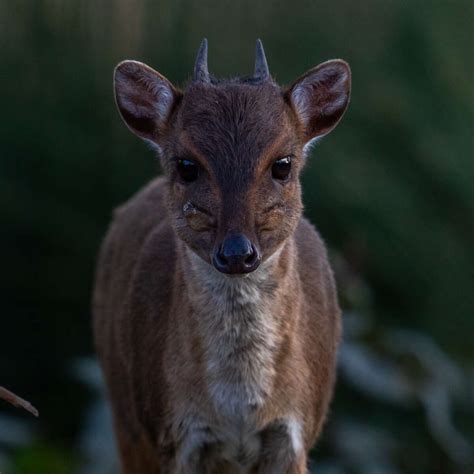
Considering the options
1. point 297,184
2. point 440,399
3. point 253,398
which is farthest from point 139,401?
point 440,399

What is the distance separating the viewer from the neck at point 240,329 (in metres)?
6.91

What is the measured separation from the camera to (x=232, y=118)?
22.2 ft

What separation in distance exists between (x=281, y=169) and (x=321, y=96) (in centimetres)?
60

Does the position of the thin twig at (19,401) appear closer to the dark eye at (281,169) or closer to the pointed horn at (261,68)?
the dark eye at (281,169)

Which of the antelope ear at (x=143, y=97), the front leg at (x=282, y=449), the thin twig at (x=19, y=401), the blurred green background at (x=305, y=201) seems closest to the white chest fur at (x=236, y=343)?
the front leg at (x=282, y=449)

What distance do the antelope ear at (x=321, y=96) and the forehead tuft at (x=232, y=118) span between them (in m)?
0.15

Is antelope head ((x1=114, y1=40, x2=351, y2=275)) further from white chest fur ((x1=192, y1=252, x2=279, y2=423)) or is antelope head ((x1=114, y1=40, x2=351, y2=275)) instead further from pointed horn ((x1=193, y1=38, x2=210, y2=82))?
white chest fur ((x1=192, y1=252, x2=279, y2=423))

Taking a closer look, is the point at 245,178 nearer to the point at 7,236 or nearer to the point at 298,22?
the point at 7,236

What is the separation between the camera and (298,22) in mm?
12336

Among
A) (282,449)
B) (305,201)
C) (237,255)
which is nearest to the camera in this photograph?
(237,255)

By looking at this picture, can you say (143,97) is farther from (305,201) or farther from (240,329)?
(305,201)

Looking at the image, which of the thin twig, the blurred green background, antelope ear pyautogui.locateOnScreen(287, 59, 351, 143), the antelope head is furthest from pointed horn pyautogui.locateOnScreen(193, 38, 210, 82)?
the blurred green background

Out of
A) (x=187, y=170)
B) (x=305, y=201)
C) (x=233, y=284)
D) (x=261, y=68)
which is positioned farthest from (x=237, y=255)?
(x=305, y=201)

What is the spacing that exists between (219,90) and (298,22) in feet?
18.2
